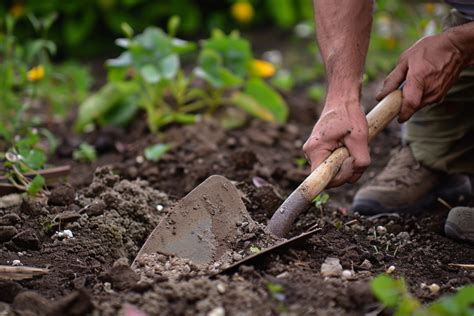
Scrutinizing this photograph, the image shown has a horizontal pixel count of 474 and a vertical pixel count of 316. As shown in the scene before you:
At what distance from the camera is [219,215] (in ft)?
7.89

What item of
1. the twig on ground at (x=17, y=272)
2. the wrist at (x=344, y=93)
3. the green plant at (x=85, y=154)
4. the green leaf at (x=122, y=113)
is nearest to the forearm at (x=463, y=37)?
the wrist at (x=344, y=93)

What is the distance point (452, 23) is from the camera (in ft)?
9.83

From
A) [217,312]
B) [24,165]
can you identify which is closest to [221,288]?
[217,312]

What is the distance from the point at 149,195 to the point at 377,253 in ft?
2.83

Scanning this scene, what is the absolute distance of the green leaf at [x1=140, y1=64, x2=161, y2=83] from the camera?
3.48m

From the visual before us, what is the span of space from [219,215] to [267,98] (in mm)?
1576

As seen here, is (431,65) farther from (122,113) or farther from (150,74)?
(122,113)

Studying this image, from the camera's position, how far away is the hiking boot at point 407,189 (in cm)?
302

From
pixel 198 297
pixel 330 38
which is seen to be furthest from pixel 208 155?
pixel 198 297

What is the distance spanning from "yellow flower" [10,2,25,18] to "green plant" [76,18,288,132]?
4.10 ft

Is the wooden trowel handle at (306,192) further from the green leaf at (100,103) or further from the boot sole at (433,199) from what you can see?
the green leaf at (100,103)

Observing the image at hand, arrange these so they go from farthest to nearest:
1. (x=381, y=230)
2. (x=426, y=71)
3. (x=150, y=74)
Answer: (x=150, y=74) → (x=381, y=230) → (x=426, y=71)

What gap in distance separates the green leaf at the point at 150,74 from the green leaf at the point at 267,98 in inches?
21.6

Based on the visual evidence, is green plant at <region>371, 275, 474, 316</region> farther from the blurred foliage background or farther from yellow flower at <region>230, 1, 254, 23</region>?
yellow flower at <region>230, 1, 254, 23</region>
